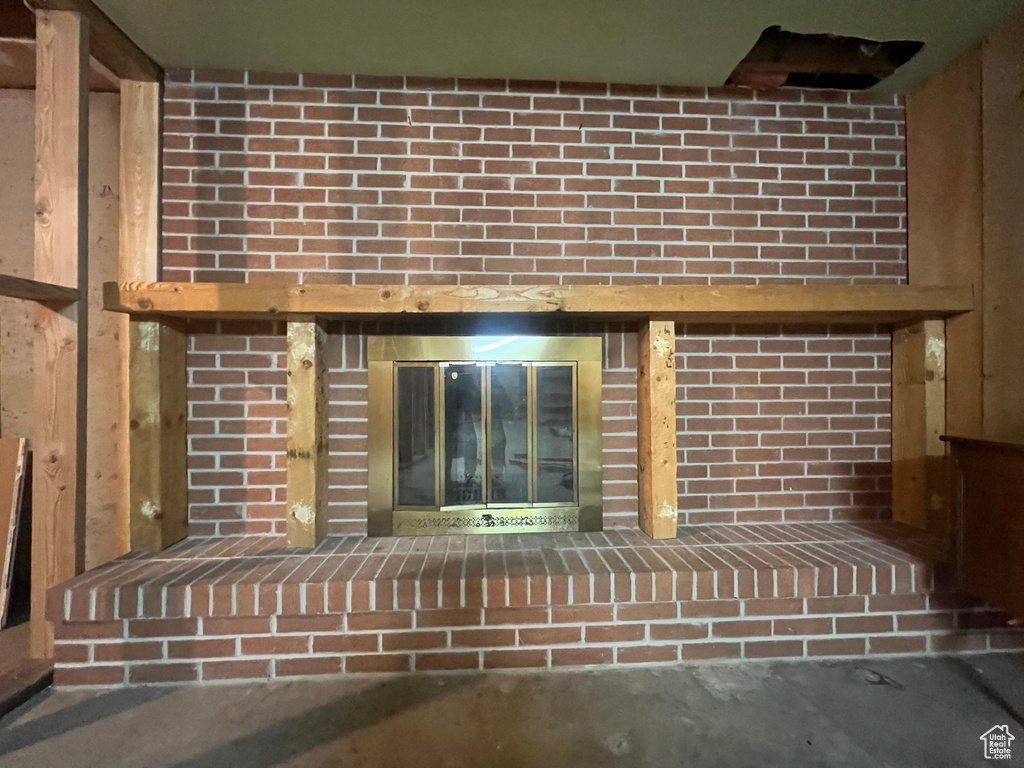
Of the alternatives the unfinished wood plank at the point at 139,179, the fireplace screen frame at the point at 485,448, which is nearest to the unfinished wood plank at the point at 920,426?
the fireplace screen frame at the point at 485,448

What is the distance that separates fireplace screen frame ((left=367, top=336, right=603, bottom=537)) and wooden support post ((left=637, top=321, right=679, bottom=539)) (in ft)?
0.75

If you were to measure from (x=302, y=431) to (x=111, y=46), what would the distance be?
60.4 inches

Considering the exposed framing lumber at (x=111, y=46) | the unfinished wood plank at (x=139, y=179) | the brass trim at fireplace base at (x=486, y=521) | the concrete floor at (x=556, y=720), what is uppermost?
the exposed framing lumber at (x=111, y=46)

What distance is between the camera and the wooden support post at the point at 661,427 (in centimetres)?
185

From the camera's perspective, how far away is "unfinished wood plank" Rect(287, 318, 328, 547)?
179cm

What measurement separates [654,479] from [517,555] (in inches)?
23.8

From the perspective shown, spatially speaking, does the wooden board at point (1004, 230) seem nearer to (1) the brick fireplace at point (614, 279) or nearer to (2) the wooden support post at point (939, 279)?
(2) the wooden support post at point (939, 279)

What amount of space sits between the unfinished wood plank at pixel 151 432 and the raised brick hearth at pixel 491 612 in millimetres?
117

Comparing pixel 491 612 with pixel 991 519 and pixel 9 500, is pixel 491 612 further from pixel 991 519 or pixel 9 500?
pixel 9 500

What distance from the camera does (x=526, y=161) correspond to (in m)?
2.02

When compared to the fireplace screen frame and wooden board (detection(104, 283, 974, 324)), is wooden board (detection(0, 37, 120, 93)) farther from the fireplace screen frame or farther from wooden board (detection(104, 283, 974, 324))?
the fireplace screen frame

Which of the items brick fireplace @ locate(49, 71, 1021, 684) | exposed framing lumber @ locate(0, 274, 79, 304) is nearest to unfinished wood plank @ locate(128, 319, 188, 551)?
brick fireplace @ locate(49, 71, 1021, 684)

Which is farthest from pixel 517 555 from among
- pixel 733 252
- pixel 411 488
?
pixel 733 252

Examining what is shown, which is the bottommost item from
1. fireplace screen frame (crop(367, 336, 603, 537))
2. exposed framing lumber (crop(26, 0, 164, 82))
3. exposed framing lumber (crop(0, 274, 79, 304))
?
fireplace screen frame (crop(367, 336, 603, 537))
